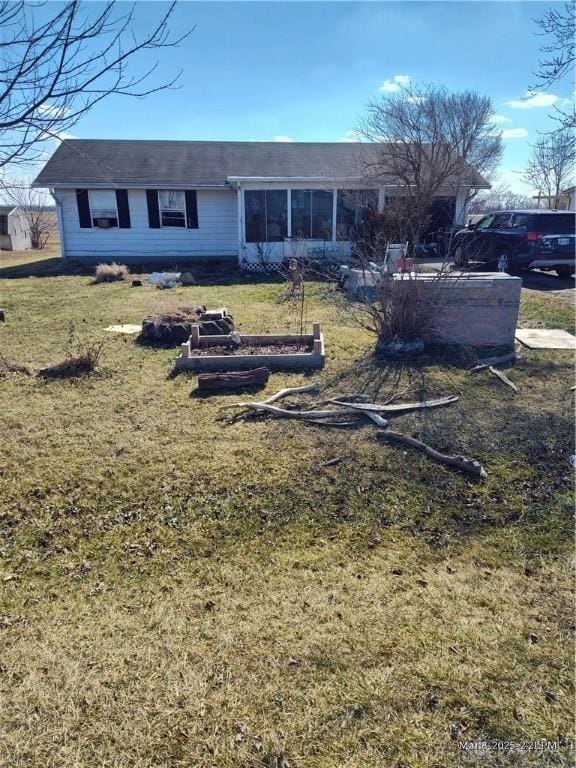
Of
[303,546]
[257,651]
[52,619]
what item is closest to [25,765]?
[52,619]

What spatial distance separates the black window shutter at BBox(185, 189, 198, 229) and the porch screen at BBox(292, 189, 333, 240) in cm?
351

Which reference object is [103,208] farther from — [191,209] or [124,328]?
[124,328]

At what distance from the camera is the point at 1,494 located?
3.62 metres

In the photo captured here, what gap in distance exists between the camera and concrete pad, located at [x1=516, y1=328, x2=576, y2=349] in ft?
23.2

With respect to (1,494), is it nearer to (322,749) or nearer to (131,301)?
(322,749)

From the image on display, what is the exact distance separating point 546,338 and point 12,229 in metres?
24.7

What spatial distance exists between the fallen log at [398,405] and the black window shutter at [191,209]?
1328 cm

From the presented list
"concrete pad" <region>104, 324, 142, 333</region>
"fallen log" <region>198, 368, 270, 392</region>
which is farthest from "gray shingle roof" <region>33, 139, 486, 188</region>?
"fallen log" <region>198, 368, 270, 392</region>

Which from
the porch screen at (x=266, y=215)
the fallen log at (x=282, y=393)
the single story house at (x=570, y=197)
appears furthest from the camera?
the single story house at (x=570, y=197)

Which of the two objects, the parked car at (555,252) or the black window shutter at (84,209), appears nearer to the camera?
the parked car at (555,252)

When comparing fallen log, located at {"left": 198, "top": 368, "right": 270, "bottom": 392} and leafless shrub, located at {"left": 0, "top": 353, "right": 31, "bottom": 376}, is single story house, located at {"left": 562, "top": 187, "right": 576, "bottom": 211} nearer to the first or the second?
fallen log, located at {"left": 198, "top": 368, "right": 270, "bottom": 392}

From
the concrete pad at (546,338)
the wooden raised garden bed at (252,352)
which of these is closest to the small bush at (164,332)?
the wooden raised garden bed at (252,352)

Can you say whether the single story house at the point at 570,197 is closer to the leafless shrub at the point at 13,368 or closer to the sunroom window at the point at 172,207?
the sunroom window at the point at 172,207

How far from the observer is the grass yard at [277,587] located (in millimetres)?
1981
